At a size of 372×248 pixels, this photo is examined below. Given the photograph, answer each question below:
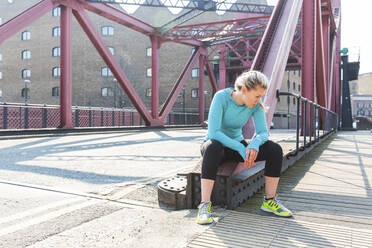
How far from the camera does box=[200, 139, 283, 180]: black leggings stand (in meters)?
2.37

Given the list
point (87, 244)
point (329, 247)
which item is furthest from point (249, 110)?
point (87, 244)

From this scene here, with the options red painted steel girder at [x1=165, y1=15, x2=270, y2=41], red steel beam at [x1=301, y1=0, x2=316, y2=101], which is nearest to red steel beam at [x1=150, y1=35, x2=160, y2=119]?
red painted steel girder at [x1=165, y1=15, x2=270, y2=41]

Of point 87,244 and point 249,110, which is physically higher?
point 249,110

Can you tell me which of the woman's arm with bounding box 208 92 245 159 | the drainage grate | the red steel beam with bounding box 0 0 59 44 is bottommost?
the drainage grate

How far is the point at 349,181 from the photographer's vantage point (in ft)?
12.3

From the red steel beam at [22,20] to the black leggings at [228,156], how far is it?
32.2 feet

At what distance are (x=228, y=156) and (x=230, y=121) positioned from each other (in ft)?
0.99

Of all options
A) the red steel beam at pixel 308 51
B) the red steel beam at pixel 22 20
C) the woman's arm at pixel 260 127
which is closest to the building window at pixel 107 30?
the red steel beam at pixel 22 20

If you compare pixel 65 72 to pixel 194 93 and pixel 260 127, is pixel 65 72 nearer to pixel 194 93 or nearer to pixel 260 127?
pixel 260 127

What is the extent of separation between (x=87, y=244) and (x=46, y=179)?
2302 millimetres

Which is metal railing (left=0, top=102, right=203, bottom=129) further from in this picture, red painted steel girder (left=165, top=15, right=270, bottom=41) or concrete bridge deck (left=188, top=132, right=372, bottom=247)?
concrete bridge deck (left=188, top=132, right=372, bottom=247)

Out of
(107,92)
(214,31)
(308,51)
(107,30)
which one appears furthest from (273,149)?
(107,30)

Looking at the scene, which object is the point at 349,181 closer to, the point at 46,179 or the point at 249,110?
the point at 249,110

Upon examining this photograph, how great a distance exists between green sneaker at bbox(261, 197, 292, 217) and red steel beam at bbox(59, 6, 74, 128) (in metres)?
11.0
